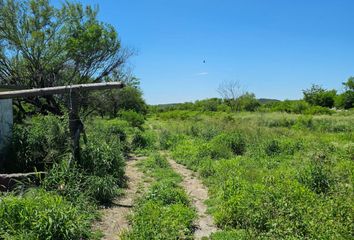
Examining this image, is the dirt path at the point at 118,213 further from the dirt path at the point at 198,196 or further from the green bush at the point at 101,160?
the dirt path at the point at 198,196

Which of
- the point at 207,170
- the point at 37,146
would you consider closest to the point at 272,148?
the point at 207,170

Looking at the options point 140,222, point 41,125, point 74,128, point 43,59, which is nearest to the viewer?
point 140,222

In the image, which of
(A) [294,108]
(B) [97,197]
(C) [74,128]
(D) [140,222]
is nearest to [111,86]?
(C) [74,128]

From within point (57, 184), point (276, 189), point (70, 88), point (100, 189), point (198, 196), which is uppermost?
point (70, 88)

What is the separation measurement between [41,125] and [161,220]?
4849 millimetres

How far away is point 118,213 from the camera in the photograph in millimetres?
6770

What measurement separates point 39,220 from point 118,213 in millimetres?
2117

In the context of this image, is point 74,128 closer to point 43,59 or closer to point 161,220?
point 161,220

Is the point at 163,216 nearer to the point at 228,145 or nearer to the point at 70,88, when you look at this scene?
the point at 70,88

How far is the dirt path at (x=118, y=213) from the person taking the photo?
230 inches

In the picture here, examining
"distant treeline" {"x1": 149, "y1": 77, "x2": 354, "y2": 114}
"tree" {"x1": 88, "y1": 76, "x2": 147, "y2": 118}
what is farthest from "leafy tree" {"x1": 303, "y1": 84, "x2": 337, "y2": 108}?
"tree" {"x1": 88, "y1": 76, "x2": 147, "y2": 118}

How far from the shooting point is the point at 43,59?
16031 mm

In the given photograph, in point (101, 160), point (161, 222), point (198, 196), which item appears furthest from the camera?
point (101, 160)

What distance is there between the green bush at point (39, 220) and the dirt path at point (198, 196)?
1973mm
